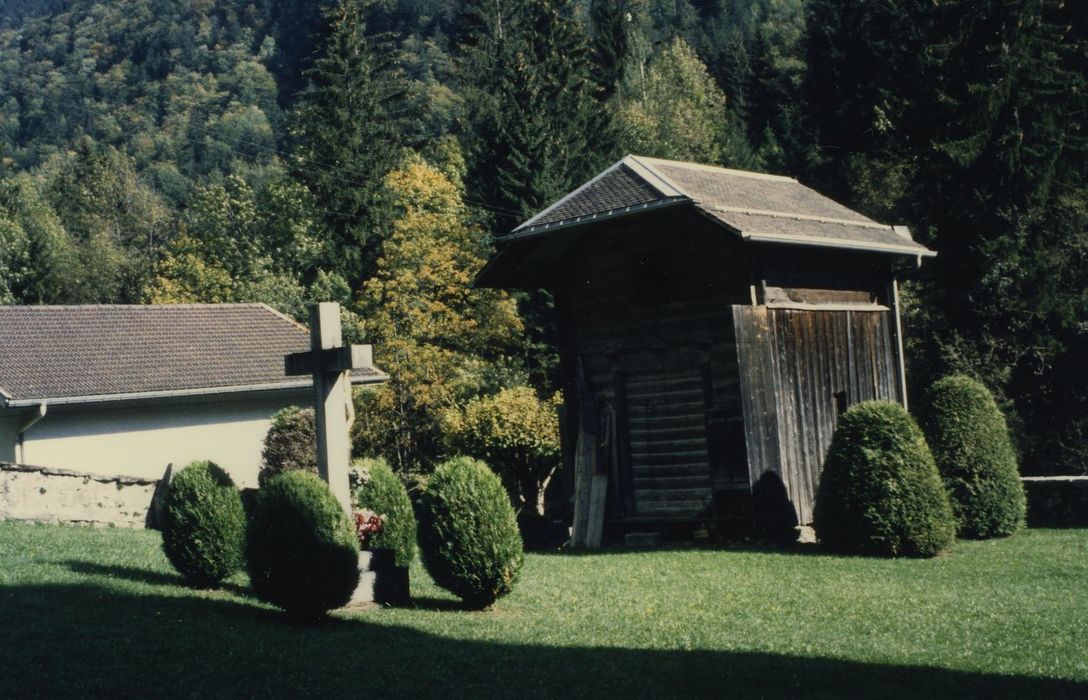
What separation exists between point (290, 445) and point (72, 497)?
511 centimetres

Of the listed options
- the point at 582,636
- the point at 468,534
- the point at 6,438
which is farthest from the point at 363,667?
the point at 6,438

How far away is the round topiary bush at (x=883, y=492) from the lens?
682 inches

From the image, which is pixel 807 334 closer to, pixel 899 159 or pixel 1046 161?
pixel 1046 161

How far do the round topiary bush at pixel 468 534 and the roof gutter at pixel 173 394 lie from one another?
14.9 m

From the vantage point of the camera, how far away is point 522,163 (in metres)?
43.7

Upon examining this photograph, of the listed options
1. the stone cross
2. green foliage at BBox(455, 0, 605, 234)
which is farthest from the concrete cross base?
green foliage at BBox(455, 0, 605, 234)

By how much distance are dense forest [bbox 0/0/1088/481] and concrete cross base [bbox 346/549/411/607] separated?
52.7ft

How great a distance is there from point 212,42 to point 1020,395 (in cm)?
9698

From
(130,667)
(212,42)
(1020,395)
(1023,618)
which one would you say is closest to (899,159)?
(1020,395)

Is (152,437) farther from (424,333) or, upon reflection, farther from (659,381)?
(424,333)

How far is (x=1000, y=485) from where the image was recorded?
19.8 meters

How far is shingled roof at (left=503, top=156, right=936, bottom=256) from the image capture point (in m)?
19.7

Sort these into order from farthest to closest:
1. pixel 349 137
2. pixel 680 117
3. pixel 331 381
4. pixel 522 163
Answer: pixel 680 117 < pixel 349 137 < pixel 522 163 < pixel 331 381

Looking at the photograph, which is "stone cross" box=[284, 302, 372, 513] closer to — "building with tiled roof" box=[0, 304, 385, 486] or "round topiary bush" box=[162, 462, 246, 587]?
"round topiary bush" box=[162, 462, 246, 587]
